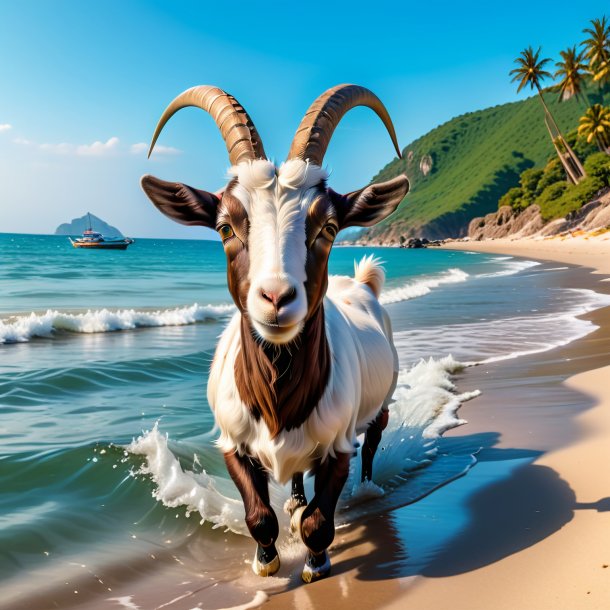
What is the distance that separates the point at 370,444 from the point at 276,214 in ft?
8.30

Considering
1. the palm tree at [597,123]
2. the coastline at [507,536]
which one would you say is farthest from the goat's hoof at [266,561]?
the palm tree at [597,123]

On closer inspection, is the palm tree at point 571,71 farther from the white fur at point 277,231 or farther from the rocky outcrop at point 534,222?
the white fur at point 277,231

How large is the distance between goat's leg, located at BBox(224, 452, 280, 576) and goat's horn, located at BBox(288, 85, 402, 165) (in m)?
1.72

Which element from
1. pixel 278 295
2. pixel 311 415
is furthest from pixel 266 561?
pixel 278 295

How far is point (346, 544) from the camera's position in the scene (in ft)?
13.2

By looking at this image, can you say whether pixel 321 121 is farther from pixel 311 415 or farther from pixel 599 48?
pixel 599 48

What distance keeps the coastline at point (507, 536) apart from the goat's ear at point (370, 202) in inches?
73.6

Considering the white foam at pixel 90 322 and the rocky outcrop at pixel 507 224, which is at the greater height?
the rocky outcrop at pixel 507 224

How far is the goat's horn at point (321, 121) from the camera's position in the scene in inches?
144

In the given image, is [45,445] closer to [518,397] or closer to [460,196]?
[518,397]

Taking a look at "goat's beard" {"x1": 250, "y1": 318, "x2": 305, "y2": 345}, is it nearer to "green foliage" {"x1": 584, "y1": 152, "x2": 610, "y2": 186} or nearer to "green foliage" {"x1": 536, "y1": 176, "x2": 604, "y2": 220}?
"green foliage" {"x1": 536, "y1": 176, "x2": 604, "y2": 220}

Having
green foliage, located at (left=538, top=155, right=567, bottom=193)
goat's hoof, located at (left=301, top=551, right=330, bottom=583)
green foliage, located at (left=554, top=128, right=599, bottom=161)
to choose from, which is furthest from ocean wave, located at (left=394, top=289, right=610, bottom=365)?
green foliage, located at (left=554, top=128, right=599, bottom=161)

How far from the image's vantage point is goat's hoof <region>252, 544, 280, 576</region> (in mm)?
3615

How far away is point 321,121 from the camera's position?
3.79 meters
